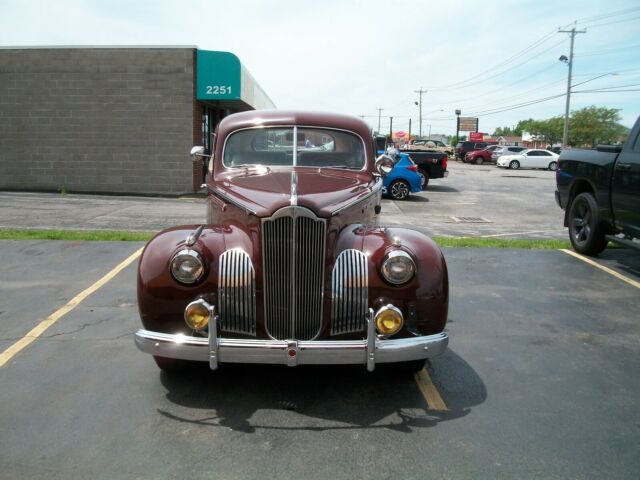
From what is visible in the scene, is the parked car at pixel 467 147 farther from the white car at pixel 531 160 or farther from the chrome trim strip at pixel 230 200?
the chrome trim strip at pixel 230 200

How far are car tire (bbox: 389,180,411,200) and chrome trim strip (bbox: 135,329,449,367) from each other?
14674mm

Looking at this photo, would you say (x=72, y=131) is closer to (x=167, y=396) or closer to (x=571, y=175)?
(x=571, y=175)

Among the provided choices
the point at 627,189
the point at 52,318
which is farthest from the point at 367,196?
the point at 627,189

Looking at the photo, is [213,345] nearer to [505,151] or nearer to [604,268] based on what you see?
[604,268]

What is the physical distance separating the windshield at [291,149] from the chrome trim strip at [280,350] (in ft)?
6.93

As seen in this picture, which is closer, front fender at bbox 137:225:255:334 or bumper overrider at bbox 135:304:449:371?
bumper overrider at bbox 135:304:449:371

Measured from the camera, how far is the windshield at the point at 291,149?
518cm

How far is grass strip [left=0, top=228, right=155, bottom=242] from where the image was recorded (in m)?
8.83

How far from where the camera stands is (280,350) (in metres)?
3.38

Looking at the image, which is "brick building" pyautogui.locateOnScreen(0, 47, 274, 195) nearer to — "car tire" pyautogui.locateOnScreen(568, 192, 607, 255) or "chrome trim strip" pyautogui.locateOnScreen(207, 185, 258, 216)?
"car tire" pyautogui.locateOnScreen(568, 192, 607, 255)

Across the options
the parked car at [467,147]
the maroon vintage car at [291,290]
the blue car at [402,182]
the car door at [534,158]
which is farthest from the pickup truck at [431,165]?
the parked car at [467,147]

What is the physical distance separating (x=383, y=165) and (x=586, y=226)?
4421mm

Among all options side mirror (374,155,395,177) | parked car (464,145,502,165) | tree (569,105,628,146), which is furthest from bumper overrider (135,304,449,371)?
tree (569,105,628,146)

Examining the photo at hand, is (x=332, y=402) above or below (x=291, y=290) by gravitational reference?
below
